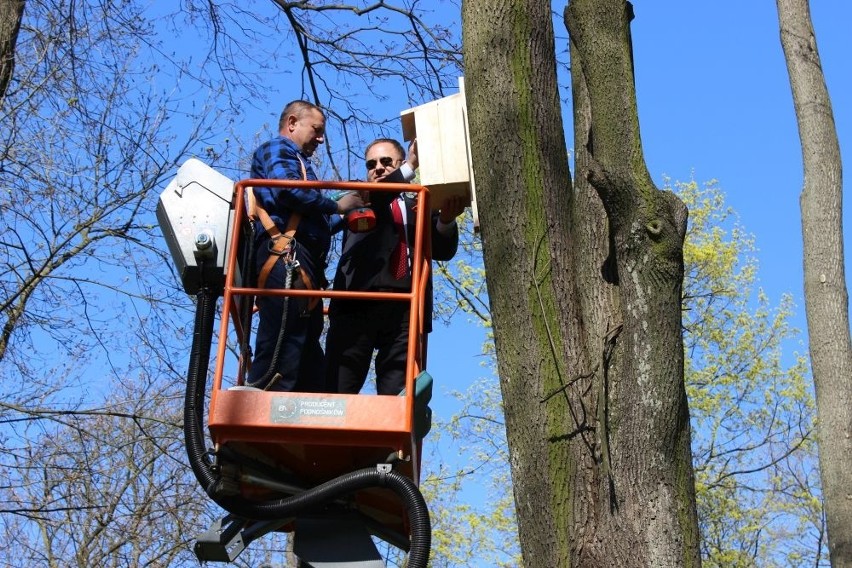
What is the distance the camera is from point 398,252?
17.5 feet

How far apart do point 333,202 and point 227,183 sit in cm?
50

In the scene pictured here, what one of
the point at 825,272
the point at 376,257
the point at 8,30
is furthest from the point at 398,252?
the point at 825,272

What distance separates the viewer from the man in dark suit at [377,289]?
17.3ft

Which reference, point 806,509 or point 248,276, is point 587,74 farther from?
point 806,509

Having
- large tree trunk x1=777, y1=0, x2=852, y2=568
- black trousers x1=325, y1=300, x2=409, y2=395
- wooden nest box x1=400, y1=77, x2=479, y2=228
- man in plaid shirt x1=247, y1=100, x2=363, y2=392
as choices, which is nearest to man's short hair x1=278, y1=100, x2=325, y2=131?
man in plaid shirt x1=247, y1=100, x2=363, y2=392

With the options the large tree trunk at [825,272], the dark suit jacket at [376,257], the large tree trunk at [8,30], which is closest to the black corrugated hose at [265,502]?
the dark suit jacket at [376,257]

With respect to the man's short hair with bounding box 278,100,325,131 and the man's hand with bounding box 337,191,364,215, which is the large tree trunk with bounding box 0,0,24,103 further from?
the man's hand with bounding box 337,191,364,215

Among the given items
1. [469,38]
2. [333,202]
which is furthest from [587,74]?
[333,202]

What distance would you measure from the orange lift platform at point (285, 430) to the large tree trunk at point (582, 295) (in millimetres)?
570

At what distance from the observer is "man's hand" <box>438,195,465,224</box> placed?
5.33 metres

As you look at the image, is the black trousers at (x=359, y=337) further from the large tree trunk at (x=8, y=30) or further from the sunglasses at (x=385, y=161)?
the large tree trunk at (x=8, y=30)

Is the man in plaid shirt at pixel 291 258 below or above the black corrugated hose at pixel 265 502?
above

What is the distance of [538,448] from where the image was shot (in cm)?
414

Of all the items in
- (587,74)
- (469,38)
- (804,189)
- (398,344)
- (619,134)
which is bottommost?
(398,344)
